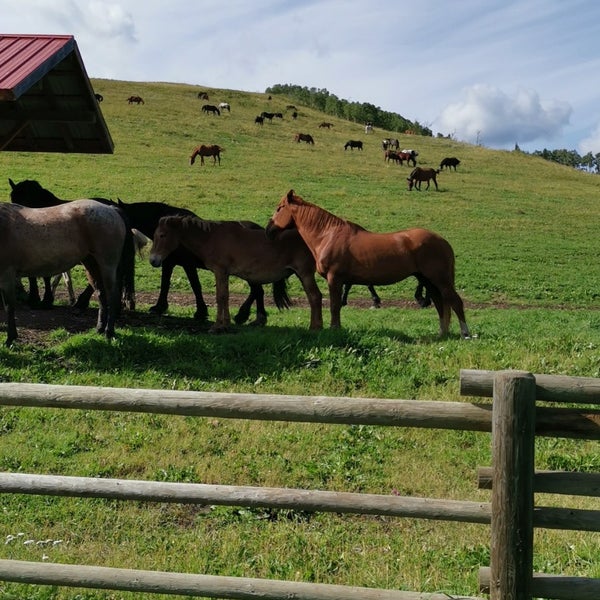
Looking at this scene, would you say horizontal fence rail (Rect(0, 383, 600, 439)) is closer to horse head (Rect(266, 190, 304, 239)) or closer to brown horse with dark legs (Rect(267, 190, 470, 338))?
brown horse with dark legs (Rect(267, 190, 470, 338))

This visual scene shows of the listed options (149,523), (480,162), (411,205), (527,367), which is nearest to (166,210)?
(527,367)

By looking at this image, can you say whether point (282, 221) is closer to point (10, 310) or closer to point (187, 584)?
point (10, 310)

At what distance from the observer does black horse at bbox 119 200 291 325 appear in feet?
40.2

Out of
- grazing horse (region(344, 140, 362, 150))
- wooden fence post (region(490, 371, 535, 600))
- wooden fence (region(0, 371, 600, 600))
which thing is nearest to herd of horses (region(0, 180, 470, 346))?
wooden fence (region(0, 371, 600, 600))

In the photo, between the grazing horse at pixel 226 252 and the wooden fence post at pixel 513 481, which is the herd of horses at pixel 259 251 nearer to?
the grazing horse at pixel 226 252

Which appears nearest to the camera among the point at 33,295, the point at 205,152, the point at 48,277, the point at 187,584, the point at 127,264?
the point at 187,584

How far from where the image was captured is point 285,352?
9609mm

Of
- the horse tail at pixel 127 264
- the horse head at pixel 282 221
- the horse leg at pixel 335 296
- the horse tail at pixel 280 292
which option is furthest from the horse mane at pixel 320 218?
the horse tail at pixel 127 264

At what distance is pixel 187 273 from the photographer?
41.5 feet

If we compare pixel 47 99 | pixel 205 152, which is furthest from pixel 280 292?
pixel 205 152

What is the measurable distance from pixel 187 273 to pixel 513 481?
383 inches

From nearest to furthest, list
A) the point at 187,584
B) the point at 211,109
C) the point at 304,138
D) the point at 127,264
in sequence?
1. the point at 187,584
2. the point at 127,264
3. the point at 304,138
4. the point at 211,109

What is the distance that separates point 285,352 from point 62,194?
22887 millimetres

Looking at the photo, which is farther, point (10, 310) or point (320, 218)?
point (320, 218)
